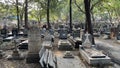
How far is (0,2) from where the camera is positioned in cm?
3625

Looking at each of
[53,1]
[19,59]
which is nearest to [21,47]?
[19,59]

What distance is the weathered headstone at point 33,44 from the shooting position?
13125 mm

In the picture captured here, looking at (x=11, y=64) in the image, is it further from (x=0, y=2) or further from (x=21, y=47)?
(x=0, y=2)

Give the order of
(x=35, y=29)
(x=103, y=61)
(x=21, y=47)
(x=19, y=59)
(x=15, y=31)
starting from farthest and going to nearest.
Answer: (x=15, y=31)
(x=21, y=47)
(x=19, y=59)
(x=35, y=29)
(x=103, y=61)

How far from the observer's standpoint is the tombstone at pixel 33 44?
43.0 feet

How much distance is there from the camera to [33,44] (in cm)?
1329

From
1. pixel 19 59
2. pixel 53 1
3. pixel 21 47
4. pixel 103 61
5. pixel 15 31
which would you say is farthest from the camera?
pixel 53 1

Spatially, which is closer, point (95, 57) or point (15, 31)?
point (95, 57)

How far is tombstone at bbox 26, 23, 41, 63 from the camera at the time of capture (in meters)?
13.1

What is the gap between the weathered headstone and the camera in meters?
13.1

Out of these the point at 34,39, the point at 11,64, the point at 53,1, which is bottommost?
the point at 11,64

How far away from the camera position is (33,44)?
13.3 m

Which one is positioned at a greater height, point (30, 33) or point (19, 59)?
point (30, 33)

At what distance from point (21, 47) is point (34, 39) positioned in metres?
5.31
